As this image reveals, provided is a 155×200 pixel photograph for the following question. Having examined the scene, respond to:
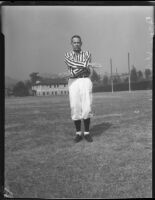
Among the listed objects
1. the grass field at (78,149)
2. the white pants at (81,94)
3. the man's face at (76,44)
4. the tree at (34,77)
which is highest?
the man's face at (76,44)

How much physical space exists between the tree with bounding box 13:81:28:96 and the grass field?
4 cm

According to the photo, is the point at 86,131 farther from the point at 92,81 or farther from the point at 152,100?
the point at 152,100

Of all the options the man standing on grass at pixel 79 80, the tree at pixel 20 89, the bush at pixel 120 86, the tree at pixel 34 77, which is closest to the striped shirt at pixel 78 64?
the man standing on grass at pixel 79 80

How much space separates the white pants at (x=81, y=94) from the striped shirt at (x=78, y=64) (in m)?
0.04

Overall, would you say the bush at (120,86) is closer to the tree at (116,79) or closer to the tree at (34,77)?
the tree at (116,79)

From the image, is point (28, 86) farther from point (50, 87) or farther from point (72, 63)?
point (72, 63)

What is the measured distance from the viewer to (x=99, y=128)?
2432 millimetres

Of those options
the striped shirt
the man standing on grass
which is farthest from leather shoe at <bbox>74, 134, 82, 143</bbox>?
the striped shirt

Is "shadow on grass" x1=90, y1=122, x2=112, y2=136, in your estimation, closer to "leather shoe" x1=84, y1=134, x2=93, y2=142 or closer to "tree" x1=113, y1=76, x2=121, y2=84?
"leather shoe" x1=84, y1=134, x2=93, y2=142

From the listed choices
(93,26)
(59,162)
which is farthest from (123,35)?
(59,162)

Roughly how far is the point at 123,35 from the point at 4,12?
812 millimetres

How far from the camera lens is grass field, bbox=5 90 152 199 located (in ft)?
7.66

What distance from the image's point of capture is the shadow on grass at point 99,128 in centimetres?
243

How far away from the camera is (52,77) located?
7.90 feet
